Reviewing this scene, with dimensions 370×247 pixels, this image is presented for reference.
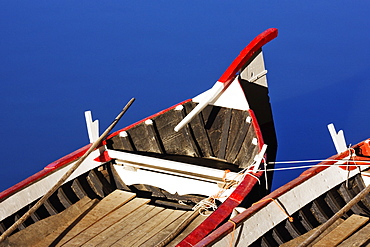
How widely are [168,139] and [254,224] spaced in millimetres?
2531

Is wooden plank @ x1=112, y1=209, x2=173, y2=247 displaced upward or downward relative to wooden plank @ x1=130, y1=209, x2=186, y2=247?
upward

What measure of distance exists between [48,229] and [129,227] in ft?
2.42

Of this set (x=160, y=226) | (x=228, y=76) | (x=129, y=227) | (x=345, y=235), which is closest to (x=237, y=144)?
(x=228, y=76)

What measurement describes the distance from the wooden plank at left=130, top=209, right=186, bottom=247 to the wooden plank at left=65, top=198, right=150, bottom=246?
1.25 feet

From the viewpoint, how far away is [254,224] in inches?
210

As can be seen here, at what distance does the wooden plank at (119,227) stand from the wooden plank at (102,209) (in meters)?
0.22

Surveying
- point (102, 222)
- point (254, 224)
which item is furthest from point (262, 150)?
point (102, 222)

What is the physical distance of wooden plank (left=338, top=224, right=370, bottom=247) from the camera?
551 cm

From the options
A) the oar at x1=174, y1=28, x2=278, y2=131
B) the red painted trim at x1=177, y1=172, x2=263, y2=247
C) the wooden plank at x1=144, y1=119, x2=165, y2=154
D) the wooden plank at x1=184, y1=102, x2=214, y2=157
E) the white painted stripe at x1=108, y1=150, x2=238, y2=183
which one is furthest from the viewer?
the wooden plank at x1=184, y1=102, x2=214, y2=157

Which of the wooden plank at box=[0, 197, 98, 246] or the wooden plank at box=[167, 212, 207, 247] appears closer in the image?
the wooden plank at box=[167, 212, 207, 247]

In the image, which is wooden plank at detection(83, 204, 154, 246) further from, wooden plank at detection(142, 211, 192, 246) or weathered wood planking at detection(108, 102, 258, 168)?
weathered wood planking at detection(108, 102, 258, 168)

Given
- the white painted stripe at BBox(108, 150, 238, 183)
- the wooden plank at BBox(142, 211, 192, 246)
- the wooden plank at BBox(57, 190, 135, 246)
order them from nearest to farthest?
the wooden plank at BBox(142, 211, 192, 246) < the wooden plank at BBox(57, 190, 135, 246) < the white painted stripe at BBox(108, 150, 238, 183)

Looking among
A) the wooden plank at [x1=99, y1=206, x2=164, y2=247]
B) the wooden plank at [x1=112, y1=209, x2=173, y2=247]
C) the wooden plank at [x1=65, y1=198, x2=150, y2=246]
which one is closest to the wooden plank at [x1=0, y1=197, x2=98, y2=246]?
Answer: the wooden plank at [x1=65, y1=198, x2=150, y2=246]

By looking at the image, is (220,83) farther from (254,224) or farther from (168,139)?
(254,224)
